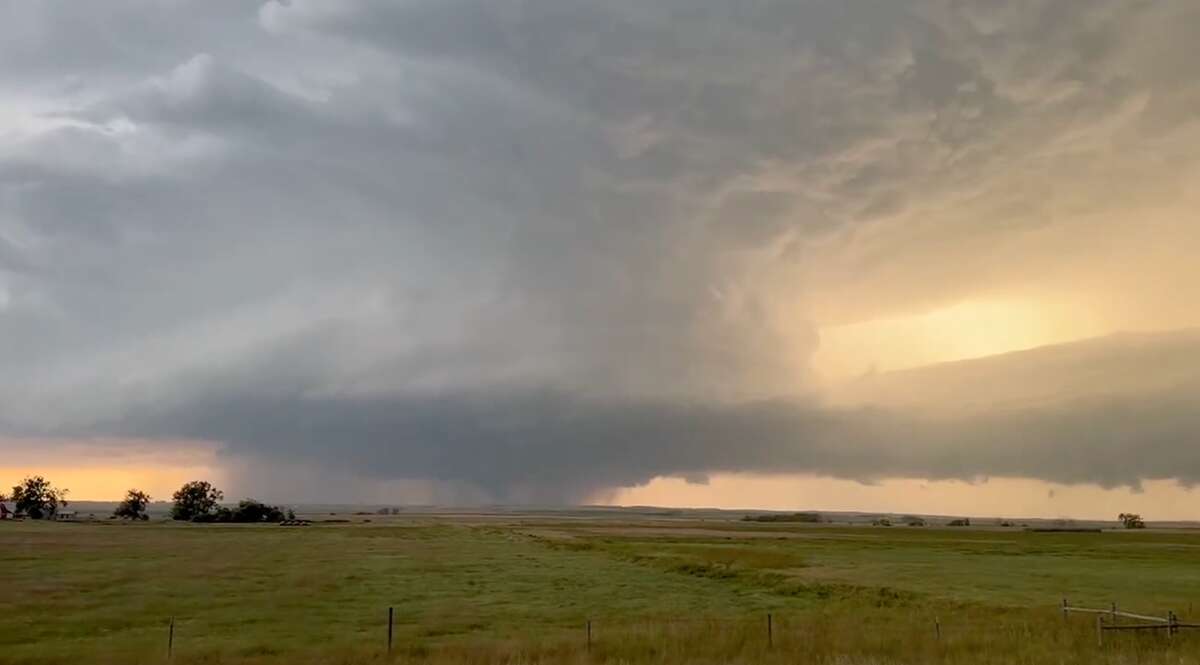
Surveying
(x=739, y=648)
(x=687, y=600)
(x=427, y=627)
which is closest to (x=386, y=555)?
(x=687, y=600)

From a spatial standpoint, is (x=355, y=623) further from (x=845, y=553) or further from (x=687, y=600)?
(x=845, y=553)

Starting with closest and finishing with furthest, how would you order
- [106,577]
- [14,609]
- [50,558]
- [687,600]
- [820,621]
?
[820,621]
[14,609]
[687,600]
[106,577]
[50,558]

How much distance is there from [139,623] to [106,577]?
87.9ft

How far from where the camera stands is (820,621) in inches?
1539

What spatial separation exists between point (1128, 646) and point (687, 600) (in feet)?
86.7

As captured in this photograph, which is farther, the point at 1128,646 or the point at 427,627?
the point at 427,627

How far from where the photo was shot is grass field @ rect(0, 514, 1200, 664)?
3038 centimetres

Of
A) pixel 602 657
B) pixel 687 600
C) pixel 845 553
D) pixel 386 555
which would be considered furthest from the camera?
pixel 845 553

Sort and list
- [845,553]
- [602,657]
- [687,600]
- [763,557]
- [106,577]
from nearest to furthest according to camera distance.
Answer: [602,657]
[687,600]
[106,577]
[763,557]
[845,553]

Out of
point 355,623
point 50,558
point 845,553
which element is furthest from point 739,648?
point 845,553

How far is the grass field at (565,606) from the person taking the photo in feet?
99.7

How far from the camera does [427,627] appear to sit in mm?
39281

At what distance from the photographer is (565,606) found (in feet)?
160

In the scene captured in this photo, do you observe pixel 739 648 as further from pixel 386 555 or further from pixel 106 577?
pixel 386 555
